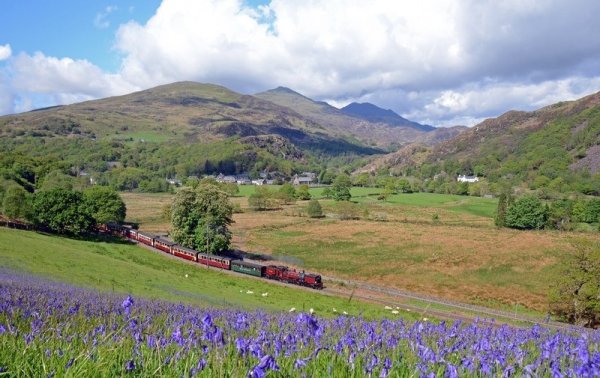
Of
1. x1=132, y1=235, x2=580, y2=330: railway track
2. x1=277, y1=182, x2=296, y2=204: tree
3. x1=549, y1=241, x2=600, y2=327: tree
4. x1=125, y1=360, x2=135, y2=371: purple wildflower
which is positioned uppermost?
x1=125, y1=360, x2=135, y2=371: purple wildflower

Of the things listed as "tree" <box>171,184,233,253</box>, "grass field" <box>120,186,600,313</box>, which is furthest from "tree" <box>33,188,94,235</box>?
"grass field" <box>120,186,600,313</box>

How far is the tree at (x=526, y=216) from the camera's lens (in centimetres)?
11056

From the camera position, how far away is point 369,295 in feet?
165

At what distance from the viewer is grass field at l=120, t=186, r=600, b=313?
194ft

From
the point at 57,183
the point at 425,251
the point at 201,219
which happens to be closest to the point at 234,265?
the point at 201,219

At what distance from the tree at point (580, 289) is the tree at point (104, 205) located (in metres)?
67.6

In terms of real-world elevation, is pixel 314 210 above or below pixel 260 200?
below

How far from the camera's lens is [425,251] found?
80250 mm

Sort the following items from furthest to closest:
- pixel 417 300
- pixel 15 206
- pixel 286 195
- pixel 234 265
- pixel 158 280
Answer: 1. pixel 286 195
2. pixel 15 206
3. pixel 234 265
4. pixel 417 300
5. pixel 158 280

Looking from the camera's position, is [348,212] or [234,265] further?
[348,212]

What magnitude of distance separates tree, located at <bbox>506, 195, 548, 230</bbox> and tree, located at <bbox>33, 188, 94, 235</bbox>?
3694 inches

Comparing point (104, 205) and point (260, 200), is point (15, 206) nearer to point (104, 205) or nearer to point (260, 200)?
point (104, 205)

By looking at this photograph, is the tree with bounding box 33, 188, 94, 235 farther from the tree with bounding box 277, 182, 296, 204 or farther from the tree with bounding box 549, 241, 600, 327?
the tree with bounding box 277, 182, 296, 204

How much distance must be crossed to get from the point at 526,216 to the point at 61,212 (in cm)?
10000
